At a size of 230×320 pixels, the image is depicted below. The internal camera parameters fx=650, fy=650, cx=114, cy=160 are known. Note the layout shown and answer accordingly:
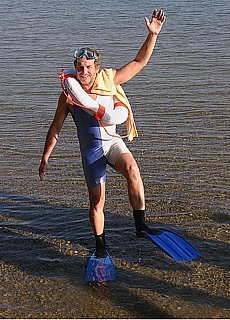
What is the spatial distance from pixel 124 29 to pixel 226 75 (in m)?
6.81

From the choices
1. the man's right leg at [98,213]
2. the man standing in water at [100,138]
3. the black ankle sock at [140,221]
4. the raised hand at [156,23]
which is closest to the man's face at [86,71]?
the man standing in water at [100,138]

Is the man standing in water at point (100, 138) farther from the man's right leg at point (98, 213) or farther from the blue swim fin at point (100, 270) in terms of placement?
the blue swim fin at point (100, 270)

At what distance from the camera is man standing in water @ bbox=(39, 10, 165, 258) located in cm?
553

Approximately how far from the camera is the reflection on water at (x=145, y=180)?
217 inches

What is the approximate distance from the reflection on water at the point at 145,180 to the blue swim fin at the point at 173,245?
153 mm

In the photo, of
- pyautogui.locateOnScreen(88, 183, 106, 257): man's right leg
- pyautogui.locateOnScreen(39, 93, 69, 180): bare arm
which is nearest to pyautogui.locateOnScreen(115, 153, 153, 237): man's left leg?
pyautogui.locateOnScreen(88, 183, 106, 257): man's right leg

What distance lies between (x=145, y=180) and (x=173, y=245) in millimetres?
2152

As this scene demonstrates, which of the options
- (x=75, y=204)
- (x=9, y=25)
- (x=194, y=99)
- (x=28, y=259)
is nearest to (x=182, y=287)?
(x=28, y=259)

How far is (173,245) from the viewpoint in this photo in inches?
219

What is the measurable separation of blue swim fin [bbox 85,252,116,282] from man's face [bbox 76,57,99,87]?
1.53 metres

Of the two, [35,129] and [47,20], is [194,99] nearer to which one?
[35,129]

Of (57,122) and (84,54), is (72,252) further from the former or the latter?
(84,54)

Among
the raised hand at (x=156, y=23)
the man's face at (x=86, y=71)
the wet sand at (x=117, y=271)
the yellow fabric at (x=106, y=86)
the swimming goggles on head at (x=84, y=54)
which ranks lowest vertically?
the wet sand at (x=117, y=271)

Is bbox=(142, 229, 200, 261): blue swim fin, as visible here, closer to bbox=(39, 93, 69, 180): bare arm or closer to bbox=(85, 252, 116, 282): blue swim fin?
bbox=(85, 252, 116, 282): blue swim fin
